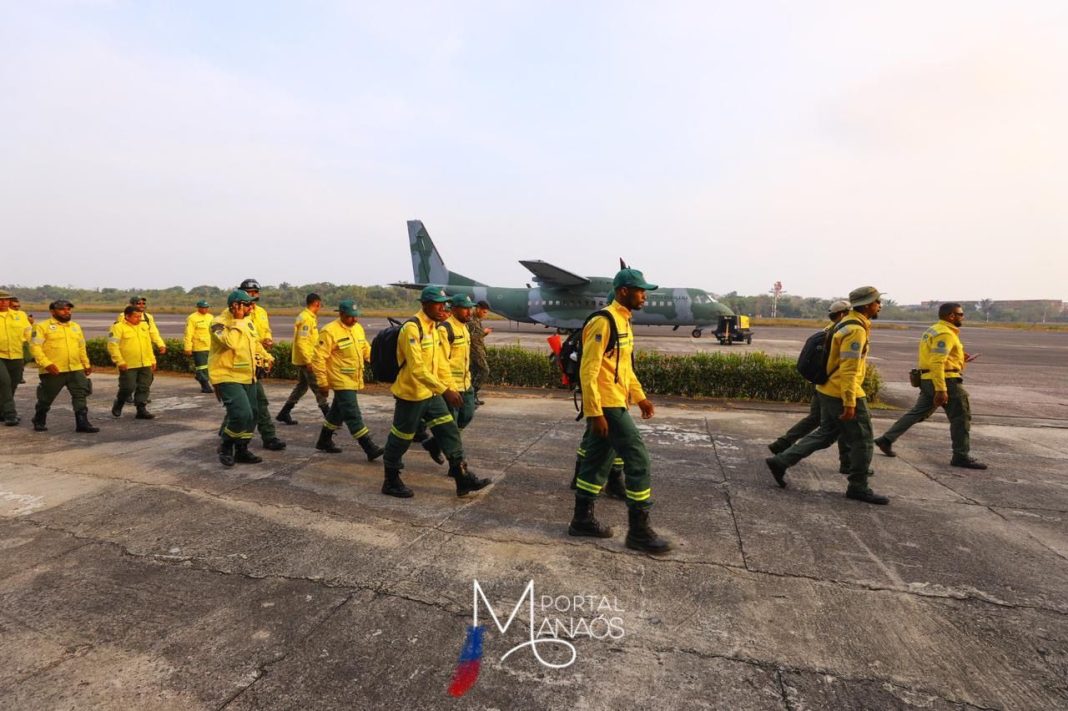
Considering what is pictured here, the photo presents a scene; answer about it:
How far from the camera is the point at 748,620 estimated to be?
279cm

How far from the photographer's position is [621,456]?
368 centimetres

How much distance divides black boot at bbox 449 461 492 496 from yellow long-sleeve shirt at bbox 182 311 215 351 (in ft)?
22.6

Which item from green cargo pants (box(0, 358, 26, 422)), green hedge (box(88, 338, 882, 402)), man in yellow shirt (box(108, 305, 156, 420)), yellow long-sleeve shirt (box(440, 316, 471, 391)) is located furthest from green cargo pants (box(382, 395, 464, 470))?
green cargo pants (box(0, 358, 26, 422))

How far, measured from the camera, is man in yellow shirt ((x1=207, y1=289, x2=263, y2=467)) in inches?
210

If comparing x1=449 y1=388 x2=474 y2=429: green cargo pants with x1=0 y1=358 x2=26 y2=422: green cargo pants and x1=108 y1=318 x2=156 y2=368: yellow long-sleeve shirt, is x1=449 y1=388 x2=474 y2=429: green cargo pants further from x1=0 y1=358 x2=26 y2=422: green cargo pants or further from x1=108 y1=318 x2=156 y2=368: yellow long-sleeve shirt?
x1=0 y1=358 x2=26 y2=422: green cargo pants

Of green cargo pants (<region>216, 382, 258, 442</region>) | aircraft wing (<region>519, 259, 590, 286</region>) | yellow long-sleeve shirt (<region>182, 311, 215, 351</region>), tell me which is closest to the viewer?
green cargo pants (<region>216, 382, 258, 442</region>)

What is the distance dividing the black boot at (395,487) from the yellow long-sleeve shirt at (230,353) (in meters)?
2.14

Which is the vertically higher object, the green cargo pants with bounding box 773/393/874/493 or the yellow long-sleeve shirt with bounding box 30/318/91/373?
the yellow long-sleeve shirt with bounding box 30/318/91/373

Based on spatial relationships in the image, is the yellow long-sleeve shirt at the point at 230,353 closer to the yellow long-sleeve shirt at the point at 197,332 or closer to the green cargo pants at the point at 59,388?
the green cargo pants at the point at 59,388

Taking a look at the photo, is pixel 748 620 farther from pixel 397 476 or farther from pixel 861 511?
pixel 397 476

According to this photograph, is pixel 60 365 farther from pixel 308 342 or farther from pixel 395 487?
pixel 395 487

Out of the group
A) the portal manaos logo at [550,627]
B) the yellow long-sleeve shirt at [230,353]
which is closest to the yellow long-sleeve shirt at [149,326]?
the yellow long-sleeve shirt at [230,353]

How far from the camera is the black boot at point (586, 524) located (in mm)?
3781

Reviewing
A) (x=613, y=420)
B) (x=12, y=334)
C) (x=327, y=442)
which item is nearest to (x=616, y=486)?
(x=613, y=420)
